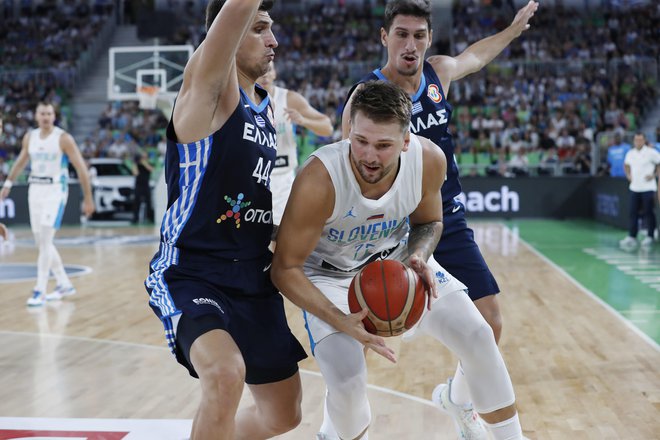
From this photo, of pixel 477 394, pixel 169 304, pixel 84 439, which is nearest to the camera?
pixel 169 304

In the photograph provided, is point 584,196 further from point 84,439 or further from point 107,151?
point 84,439

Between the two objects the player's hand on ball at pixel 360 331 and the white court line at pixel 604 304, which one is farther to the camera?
the white court line at pixel 604 304

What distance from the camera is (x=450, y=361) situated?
6.24 m

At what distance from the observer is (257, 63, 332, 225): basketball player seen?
6.64m

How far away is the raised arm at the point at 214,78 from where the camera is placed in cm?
292

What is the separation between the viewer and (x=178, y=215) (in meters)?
3.33

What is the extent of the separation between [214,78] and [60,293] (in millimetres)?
6893

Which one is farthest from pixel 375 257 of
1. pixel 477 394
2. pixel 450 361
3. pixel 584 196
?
pixel 584 196

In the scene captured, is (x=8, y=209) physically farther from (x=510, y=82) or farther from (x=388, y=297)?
(x=388, y=297)

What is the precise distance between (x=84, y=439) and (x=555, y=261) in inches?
352

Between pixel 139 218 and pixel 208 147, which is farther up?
pixel 208 147

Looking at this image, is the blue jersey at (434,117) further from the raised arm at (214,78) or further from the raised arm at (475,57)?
the raised arm at (214,78)

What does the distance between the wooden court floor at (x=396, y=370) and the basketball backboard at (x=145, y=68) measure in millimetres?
10219

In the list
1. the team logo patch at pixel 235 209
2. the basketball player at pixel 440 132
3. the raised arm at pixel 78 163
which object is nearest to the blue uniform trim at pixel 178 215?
the team logo patch at pixel 235 209
